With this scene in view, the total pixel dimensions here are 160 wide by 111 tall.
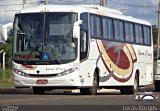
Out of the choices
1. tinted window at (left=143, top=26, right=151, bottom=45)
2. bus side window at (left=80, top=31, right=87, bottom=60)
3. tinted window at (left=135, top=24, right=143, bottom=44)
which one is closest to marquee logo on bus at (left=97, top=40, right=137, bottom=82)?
tinted window at (left=135, top=24, right=143, bottom=44)

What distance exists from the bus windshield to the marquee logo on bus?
2.28m

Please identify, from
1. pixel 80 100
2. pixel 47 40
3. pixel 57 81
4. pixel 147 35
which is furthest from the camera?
pixel 147 35

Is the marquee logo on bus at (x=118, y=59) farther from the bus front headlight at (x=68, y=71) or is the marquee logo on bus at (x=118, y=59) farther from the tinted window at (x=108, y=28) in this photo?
the bus front headlight at (x=68, y=71)

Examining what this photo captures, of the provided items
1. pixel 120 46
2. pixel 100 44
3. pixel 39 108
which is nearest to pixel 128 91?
pixel 120 46

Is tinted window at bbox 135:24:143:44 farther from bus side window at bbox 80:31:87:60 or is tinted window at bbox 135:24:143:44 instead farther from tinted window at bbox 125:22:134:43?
bus side window at bbox 80:31:87:60

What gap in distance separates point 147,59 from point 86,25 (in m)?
8.80

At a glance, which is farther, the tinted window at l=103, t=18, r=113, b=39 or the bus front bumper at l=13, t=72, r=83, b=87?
the tinted window at l=103, t=18, r=113, b=39

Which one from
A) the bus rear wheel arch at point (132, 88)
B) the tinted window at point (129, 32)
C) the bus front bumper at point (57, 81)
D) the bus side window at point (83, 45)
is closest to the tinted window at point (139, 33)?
the tinted window at point (129, 32)

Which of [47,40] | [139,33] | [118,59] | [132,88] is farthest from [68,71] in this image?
[139,33]

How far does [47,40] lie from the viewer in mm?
25781

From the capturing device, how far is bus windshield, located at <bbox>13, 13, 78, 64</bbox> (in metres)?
25.7

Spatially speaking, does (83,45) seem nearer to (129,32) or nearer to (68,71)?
(68,71)

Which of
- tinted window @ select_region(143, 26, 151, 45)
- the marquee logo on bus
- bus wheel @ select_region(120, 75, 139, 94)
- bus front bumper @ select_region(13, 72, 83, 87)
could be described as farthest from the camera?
tinted window @ select_region(143, 26, 151, 45)

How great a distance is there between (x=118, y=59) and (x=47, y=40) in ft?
17.9
